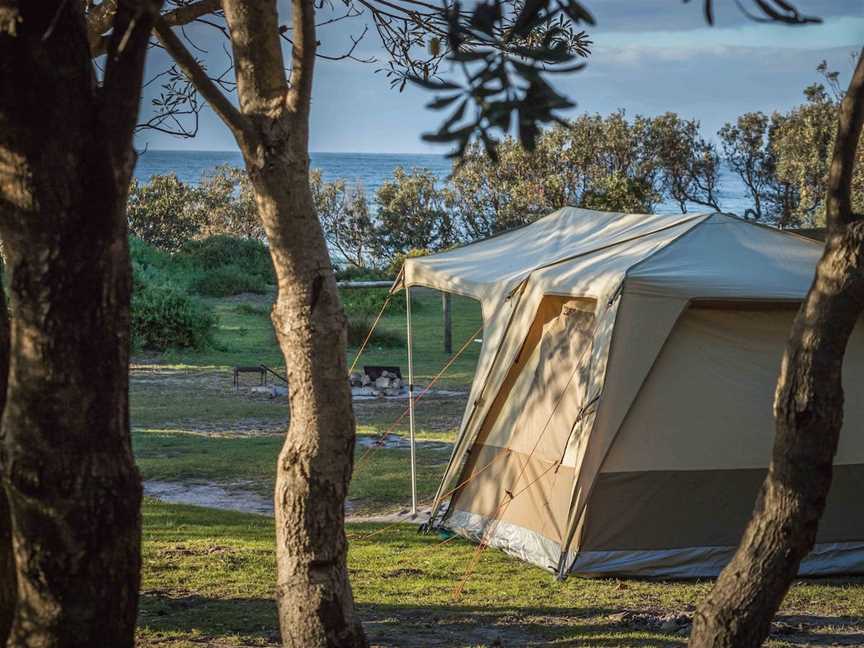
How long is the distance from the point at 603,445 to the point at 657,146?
22.3m

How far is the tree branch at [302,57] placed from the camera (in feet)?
13.7

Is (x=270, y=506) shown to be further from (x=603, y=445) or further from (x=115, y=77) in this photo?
(x=115, y=77)

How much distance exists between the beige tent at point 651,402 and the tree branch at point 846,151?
3207 mm

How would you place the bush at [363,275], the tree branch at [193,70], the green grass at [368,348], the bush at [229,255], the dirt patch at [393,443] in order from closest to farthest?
1. the tree branch at [193,70]
2. the dirt patch at [393,443]
3. the green grass at [368,348]
4. the bush at [363,275]
5. the bush at [229,255]

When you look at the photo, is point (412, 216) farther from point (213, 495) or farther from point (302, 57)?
point (302, 57)

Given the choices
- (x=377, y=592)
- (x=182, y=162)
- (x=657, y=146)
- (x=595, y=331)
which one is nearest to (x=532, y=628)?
(x=377, y=592)

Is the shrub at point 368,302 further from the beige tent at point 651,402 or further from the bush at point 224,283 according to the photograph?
the beige tent at point 651,402

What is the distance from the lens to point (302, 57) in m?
4.20

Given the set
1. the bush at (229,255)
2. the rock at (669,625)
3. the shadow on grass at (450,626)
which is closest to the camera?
the shadow on grass at (450,626)

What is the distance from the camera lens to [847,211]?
3713mm

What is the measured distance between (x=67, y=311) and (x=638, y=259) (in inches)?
179

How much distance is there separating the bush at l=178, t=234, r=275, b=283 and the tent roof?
15856 mm

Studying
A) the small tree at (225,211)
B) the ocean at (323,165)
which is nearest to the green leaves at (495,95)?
the small tree at (225,211)

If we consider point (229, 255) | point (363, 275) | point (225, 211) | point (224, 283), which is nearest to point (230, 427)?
point (363, 275)
